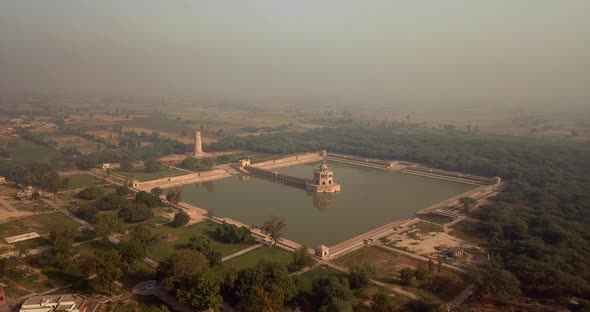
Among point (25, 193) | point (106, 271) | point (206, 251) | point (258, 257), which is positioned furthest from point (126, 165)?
point (106, 271)

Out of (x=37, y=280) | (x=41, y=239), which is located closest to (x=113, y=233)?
(x=41, y=239)

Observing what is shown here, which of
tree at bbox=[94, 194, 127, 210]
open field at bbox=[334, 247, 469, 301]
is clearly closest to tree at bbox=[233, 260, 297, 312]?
open field at bbox=[334, 247, 469, 301]

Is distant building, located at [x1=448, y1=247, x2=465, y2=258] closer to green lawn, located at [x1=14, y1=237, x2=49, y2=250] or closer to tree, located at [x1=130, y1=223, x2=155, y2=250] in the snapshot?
tree, located at [x1=130, y1=223, x2=155, y2=250]

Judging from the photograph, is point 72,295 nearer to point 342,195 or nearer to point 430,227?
point 430,227

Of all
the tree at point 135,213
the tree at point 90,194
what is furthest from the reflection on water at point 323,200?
the tree at point 90,194

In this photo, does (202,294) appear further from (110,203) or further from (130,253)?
(110,203)

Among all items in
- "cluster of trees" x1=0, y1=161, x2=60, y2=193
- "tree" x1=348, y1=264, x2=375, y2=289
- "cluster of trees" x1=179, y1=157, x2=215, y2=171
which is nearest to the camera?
"tree" x1=348, y1=264, x2=375, y2=289

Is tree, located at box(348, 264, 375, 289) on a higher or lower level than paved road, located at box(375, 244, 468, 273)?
higher
